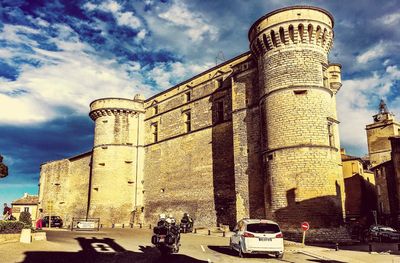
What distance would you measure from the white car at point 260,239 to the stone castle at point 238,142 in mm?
7204

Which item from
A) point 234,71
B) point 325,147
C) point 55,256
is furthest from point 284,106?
point 55,256

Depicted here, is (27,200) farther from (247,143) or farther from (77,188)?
(247,143)

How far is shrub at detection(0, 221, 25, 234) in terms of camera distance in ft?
44.8

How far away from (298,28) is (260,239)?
1396 centimetres

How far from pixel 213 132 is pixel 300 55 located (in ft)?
31.6

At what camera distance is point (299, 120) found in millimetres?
20125

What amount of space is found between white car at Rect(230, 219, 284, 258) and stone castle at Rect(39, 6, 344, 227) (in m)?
7.20

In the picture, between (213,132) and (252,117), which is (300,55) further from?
(213,132)

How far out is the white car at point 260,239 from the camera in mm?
12039

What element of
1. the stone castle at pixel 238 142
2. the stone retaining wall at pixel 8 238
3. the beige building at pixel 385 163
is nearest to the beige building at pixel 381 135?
the beige building at pixel 385 163

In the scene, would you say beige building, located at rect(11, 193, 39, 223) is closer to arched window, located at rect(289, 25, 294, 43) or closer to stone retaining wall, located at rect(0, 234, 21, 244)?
stone retaining wall, located at rect(0, 234, 21, 244)

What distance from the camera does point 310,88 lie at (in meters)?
20.6

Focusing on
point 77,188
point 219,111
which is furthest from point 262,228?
point 77,188

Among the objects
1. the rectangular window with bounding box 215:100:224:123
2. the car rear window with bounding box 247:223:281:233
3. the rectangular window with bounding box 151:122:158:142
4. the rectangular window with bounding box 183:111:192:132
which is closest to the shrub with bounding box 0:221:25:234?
the car rear window with bounding box 247:223:281:233
